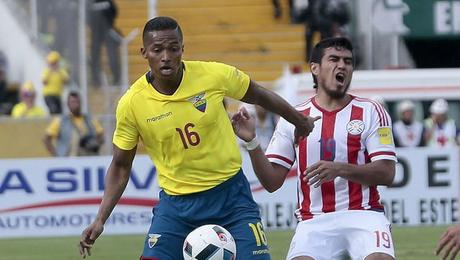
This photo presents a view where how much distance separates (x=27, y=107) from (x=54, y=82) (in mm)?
1456

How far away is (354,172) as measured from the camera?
8.29 m

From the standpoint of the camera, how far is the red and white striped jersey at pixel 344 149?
8.58m

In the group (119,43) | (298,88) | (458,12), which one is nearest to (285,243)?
(298,88)

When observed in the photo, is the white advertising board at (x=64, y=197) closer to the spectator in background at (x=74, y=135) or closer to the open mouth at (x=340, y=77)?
the spectator in background at (x=74, y=135)

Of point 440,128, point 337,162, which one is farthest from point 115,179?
point 440,128

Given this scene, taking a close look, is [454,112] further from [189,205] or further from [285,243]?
→ [189,205]

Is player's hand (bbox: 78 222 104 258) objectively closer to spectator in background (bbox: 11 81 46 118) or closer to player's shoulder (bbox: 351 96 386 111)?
player's shoulder (bbox: 351 96 386 111)

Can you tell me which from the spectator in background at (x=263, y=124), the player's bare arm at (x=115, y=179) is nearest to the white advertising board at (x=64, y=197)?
the spectator in background at (x=263, y=124)

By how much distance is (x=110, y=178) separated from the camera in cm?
846

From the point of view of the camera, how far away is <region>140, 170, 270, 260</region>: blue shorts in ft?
27.0

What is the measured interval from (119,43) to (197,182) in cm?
1550

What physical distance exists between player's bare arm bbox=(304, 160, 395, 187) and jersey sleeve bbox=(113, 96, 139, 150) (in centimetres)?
109

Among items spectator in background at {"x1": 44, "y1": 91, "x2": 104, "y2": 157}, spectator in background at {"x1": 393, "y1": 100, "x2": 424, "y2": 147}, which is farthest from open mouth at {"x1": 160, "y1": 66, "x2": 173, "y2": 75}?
spectator in background at {"x1": 393, "y1": 100, "x2": 424, "y2": 147}

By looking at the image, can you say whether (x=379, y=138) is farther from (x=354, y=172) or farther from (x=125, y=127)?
(x=125, y=127)
